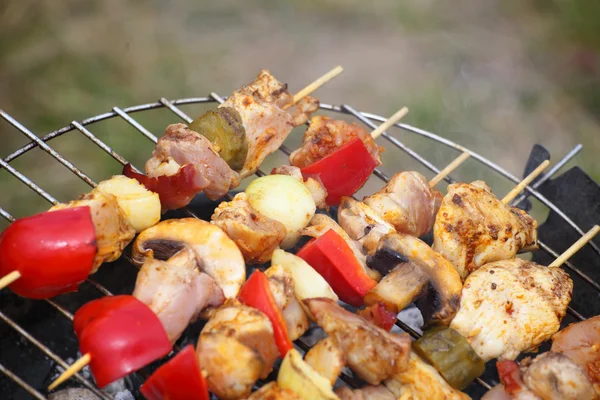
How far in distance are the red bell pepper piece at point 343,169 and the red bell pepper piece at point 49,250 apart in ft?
4.43

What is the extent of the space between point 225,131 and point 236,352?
4.37 ft

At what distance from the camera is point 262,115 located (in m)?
3.33

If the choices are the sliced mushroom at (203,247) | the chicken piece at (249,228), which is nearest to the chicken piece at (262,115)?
the chicken piece at (249,228)

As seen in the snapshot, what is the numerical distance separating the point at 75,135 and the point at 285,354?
14.8ft

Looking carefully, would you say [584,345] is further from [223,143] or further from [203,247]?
[223,143]

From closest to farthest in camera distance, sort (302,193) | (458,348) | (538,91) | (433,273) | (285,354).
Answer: (285,354), (458,348), (433,273), (302,193), (538,91)

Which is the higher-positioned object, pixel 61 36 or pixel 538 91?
pixel 538 91

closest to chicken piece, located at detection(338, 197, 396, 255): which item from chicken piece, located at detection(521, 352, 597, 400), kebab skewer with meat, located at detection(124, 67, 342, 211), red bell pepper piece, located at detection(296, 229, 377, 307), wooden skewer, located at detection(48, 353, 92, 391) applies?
red bell pepper piece, located at detection(296, 229, 377, 307)

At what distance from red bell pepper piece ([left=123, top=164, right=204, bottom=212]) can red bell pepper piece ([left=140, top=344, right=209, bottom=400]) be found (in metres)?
0.92

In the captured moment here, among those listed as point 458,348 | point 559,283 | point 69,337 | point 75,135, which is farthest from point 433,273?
point 75,135

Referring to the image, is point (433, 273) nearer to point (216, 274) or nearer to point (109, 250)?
point (216, 274)

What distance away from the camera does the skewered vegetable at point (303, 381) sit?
228cm

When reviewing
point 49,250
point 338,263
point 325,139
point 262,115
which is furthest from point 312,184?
point 49,250

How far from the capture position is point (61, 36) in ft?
22.7
